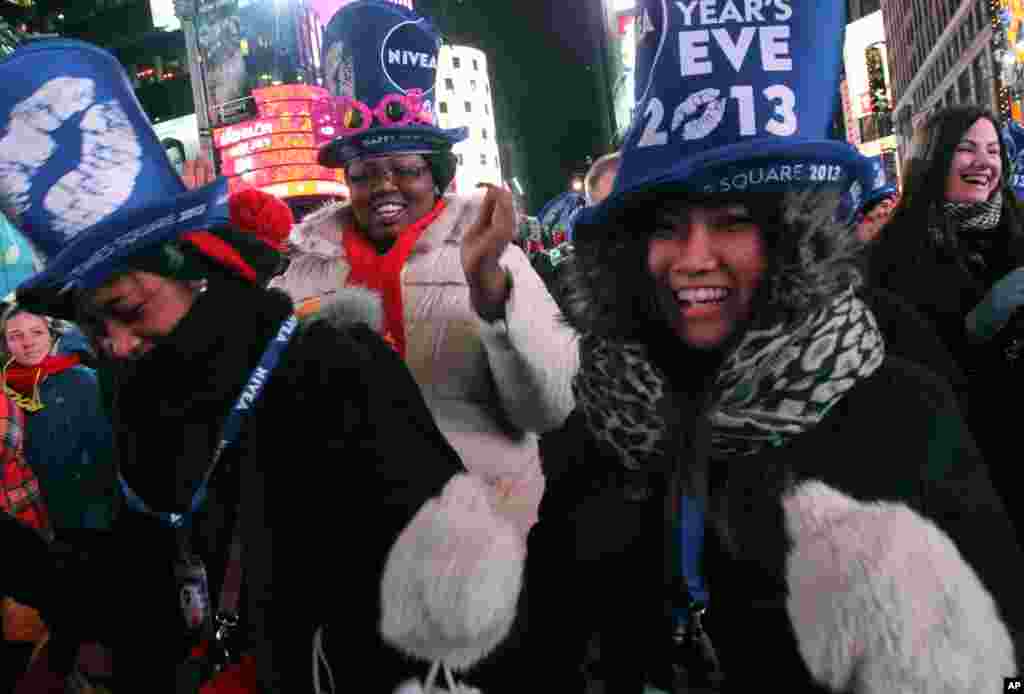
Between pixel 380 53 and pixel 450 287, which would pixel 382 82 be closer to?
pixel 380 53

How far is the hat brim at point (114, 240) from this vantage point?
1953 mm

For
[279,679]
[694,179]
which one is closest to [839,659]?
[694,179]

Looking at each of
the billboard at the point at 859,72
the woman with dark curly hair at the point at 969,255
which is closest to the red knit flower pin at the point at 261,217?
the woman with dark curly hair at the point at 969,255

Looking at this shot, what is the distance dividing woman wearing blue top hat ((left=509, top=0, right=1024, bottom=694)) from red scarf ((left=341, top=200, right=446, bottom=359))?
1.21 meters

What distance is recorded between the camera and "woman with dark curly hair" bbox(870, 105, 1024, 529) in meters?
2.89

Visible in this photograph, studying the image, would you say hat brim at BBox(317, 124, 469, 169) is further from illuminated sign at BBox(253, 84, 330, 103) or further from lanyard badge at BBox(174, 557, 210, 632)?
illuminated sign at BBox(253, 84, 330, 103)

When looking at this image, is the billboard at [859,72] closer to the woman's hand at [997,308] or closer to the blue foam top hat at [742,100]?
the woman's hand at [997,308]

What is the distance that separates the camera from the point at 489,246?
8.50 feet

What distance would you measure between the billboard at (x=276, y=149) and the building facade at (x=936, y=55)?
22781mm

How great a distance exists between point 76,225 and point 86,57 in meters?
0.43

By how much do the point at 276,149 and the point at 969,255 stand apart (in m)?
34.7

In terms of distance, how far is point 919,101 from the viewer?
193 ft

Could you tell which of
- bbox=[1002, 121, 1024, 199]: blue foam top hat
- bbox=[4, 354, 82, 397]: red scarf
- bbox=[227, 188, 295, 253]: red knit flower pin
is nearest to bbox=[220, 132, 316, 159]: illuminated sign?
bbox=[4, 354, 82, 397]: red scarf

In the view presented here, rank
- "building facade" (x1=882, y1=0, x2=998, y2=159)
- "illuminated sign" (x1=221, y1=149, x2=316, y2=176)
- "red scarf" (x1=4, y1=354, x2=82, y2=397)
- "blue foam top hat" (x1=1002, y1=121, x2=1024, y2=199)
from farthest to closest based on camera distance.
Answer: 1. "building facade" (x1=882, y1=0, x2=998, y2=159)
2. "illuminated sign" (x1=221, y1=149, x2=316, y2=176)
3. "blue foam top hat" (x1=1002, y1=121, x2=1024, y2=199)
4. "red scarf" (x1=4, y1=354, x2=82, y2=397)
